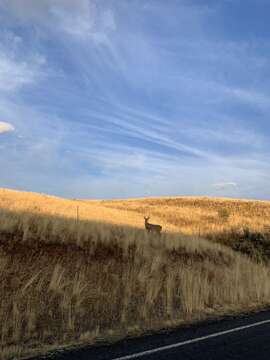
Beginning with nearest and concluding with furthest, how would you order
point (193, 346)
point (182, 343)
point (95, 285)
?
point (193, 346), point (182, 343), point (95, 285)

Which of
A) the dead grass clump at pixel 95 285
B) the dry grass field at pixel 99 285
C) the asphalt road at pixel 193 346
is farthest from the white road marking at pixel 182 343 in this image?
the dead grass clump at pixel 95 285

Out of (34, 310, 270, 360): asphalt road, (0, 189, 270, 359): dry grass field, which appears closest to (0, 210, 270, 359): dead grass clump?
(0, 189, 270, 359): dry grass field

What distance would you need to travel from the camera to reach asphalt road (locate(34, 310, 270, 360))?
23.0 ft

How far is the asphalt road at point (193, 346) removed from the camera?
700 cm

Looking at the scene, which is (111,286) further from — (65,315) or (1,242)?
(1,242)

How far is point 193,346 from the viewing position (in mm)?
7641

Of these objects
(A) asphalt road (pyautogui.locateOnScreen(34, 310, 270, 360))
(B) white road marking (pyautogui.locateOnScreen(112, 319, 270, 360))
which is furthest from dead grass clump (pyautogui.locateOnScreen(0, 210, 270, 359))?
(B) white road marking (pyautogui.locateOnScreen(112, 319, 270, 360))

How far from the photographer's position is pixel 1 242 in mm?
13375

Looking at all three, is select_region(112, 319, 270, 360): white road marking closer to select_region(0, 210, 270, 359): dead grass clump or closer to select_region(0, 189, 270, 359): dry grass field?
select_region(0, 189, 270, 359): dry grass field

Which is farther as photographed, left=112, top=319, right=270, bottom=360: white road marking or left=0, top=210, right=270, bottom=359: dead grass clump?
left=0, top=210, right=270, bottom=359: dead grass clump

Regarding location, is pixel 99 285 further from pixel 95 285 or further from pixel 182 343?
pixel 182 343

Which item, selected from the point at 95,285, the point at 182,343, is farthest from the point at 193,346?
the point at 95,285

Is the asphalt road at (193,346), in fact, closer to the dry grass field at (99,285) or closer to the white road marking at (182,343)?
→ the white road marking at (182,343)

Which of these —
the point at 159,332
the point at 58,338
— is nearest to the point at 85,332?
the point at 58,338
